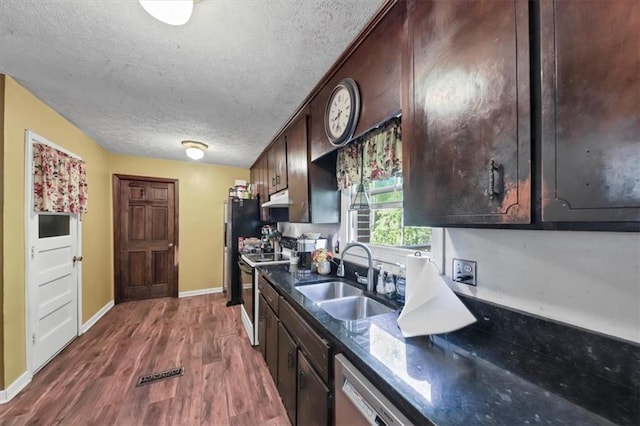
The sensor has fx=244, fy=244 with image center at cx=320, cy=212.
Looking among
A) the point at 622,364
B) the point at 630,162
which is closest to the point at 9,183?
the point at 630,162

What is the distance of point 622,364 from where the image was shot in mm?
686

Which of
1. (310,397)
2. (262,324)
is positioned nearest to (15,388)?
(262,324)

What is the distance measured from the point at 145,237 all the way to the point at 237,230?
170cm

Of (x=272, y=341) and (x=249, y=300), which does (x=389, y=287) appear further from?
(x=249, y=300)

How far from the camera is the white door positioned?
2117 millimetres

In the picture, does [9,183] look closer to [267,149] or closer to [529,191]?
[267,149]

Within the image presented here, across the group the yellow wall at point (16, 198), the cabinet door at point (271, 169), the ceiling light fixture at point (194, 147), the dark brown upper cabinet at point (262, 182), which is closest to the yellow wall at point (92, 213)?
the yellow wall at point (16, 198)

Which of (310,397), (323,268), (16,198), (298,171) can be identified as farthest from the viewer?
(298,171)

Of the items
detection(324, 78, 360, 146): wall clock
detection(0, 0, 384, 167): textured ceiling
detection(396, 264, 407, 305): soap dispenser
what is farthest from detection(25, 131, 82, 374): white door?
detection(396, 264, 407, 305): soap dispenser

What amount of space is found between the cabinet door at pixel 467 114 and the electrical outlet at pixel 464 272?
1.12ft

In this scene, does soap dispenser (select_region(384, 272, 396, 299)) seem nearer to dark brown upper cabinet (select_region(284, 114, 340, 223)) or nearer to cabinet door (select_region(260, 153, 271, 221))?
dark brown upper cabinet (select_region(284, 114, 340, 223))

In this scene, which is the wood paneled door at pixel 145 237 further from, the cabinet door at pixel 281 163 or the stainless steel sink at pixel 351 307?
the stainless steel sink at pixel 351 307

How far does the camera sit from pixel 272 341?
199cm

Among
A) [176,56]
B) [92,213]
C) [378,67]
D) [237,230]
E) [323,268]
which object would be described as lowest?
[323,268]
